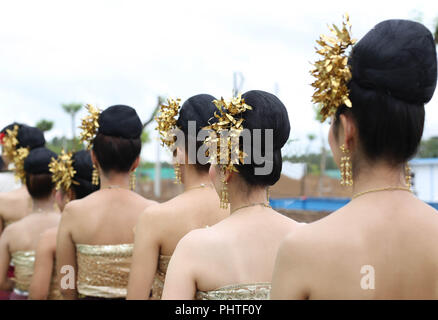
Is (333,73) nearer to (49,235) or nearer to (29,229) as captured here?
(49,235)

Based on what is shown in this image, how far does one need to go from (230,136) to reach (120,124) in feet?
5.15

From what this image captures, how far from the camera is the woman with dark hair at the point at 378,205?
1403mm

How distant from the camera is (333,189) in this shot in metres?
35.9

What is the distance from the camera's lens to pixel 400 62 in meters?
1.45

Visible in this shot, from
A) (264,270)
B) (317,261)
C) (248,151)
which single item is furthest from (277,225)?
(317,261)

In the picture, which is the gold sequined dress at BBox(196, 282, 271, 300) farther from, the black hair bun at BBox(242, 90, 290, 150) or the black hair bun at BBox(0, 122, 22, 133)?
the black hair bun at BBox(0, 122, 22, 133)

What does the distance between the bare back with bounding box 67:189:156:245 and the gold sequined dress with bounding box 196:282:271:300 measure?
1.59 metres

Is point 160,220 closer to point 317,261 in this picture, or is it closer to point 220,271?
point 220,271

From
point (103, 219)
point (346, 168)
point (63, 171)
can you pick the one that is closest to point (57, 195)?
point (63, 171)

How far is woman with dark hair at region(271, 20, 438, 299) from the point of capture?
1.40 metres

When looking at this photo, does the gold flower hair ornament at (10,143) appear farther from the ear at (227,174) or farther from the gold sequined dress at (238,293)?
the gold sequined dress at (238,293)
